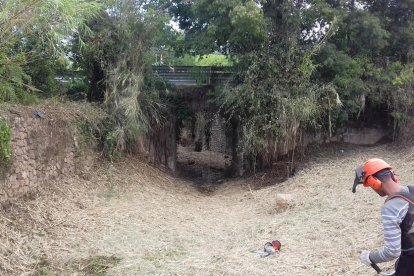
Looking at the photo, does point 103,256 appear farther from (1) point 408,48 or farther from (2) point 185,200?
(1) point 408,48

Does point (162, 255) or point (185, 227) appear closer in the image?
point (162, 255)

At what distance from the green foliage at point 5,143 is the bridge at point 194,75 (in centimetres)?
624

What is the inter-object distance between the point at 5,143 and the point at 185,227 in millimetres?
3207

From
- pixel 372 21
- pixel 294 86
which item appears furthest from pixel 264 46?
pixel 372 21

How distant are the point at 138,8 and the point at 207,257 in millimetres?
7097

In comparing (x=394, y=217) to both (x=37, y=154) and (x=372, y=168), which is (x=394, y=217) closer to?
(x=372, y=168)

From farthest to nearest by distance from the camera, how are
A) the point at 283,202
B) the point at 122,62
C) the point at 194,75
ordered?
the point at 194,75, the point at 122,62, the point at 283,202

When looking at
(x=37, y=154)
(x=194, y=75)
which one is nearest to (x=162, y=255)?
(x=37, y=154)

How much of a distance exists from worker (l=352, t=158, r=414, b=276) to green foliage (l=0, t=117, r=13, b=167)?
5.46 m

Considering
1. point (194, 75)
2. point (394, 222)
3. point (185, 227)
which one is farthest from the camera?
point (194, 75)

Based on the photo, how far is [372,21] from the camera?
11508 mm

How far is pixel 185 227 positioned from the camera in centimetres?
808

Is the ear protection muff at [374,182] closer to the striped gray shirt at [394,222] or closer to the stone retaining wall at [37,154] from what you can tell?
the striped gray shirt at [394,222]

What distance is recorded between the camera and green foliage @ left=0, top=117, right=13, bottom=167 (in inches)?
270
